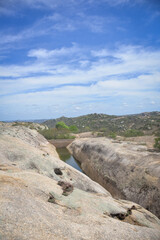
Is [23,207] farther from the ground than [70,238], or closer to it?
farther from the ground

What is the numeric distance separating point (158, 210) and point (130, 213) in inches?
191

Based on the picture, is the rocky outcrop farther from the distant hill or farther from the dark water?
the distant hill

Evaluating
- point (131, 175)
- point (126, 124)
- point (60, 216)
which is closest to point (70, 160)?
point (131, 175)

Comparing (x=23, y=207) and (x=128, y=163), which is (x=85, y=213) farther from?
(x=128, y=163)

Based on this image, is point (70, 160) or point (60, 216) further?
point (70, 160)

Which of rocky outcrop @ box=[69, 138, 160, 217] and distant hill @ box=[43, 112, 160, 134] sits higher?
distant hill @ box=[43, 112, 160, 134]

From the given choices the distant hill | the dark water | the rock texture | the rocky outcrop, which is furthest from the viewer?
the distant hill

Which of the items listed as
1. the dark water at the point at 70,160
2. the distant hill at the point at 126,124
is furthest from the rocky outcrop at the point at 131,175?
the distant hill at the point at 126,124

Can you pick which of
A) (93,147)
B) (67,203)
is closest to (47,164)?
(67,203)

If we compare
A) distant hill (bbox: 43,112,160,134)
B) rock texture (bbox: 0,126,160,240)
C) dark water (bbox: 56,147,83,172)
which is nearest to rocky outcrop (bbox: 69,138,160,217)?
rock texture (bbox: 0,126,160,240)

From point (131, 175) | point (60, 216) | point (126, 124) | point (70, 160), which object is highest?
point (126, 124)

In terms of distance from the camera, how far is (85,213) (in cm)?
936

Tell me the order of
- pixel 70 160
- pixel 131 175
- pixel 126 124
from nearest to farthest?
pixel 131 175 → pixel 70 160 → pixel 126 124

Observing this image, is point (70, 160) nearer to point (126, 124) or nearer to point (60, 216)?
point (60, 216)
